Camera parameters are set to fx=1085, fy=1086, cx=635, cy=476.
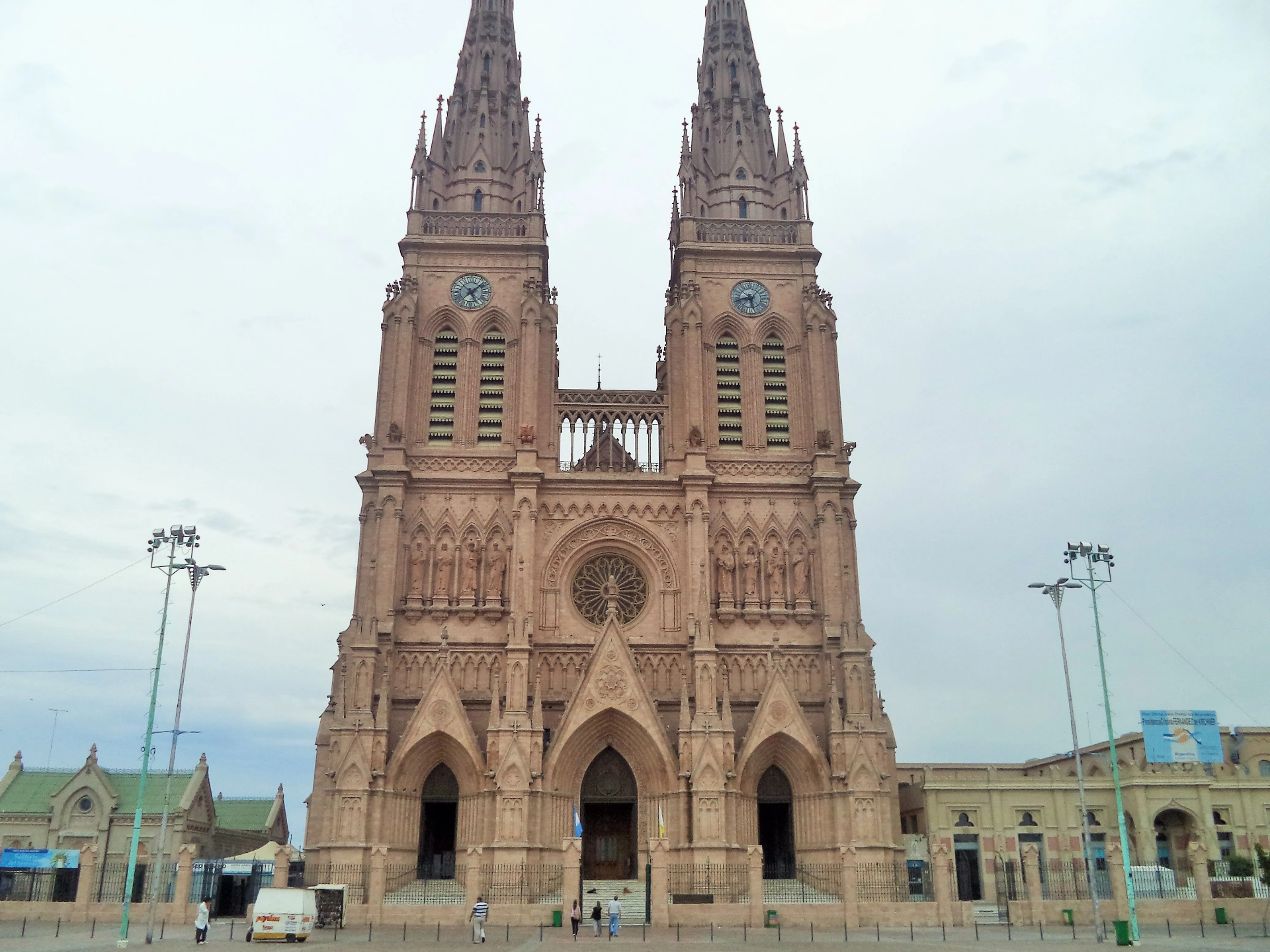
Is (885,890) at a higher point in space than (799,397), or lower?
lower

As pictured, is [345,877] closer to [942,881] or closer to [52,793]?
[942,881]

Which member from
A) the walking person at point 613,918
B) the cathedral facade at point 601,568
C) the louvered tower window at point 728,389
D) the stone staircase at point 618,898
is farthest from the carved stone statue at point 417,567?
the walking person at point 613,918

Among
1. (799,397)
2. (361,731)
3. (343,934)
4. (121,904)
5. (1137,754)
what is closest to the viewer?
(343,934)

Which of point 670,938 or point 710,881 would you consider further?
point 710,881

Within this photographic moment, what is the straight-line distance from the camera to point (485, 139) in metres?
58.2

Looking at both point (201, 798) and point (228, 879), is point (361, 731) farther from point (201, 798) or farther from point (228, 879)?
point (201, 798)

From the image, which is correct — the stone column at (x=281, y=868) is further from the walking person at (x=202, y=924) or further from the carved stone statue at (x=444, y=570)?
the carved stone statue at (x=444, y=570)

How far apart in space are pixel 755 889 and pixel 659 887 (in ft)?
10.7

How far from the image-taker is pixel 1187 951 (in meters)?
27.3

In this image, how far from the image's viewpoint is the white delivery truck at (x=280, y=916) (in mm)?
30641

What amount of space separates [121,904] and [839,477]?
110 feet

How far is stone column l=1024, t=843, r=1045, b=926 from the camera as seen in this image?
35750 millimetres

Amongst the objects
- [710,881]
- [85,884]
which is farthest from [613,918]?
[85,884]

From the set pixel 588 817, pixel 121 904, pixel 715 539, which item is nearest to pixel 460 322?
pixel 715 539
